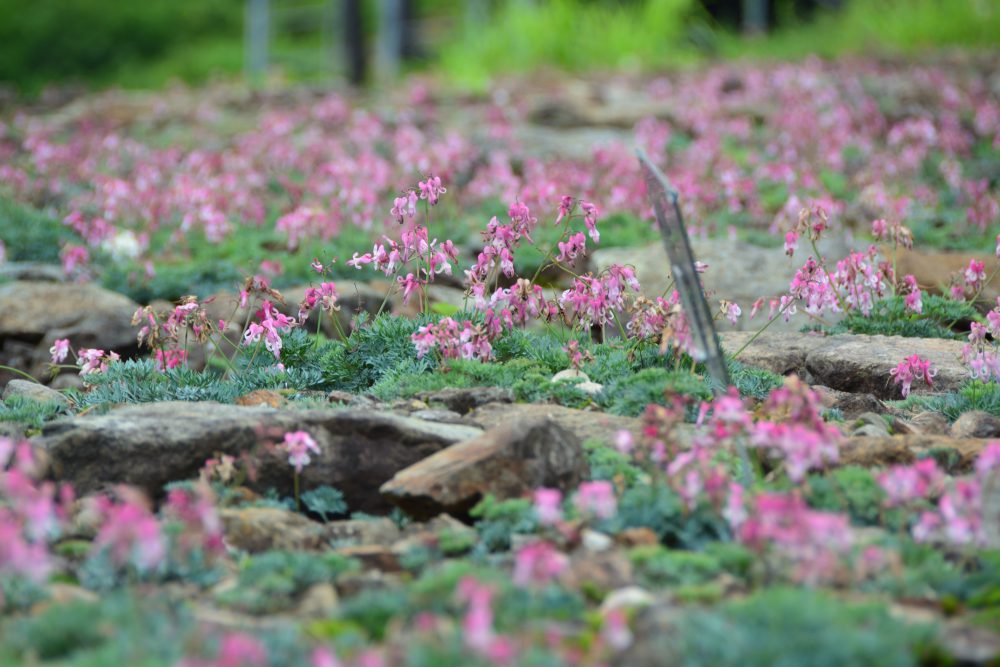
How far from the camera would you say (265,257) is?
33.2 ft

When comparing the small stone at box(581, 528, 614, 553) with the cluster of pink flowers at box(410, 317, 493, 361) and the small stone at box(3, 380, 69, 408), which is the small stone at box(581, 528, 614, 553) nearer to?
the cluster of pink flowers at box(410, 317, 493, 361)

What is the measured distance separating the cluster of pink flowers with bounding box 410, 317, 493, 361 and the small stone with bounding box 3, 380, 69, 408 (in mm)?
1777

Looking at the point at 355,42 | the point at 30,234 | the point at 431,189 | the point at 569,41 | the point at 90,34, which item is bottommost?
the point at 90,34

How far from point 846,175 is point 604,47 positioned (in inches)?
340

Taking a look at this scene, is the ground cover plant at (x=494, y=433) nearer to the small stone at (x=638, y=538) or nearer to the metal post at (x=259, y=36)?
the small stone at (x=638, y=538)

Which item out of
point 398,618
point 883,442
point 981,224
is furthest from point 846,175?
point 398,618

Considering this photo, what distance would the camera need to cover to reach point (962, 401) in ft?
20.6

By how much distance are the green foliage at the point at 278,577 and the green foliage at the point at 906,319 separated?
4.18m

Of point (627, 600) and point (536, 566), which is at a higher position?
point (536, 566)

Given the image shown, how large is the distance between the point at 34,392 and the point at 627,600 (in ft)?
12.7

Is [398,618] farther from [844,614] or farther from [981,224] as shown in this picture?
[981,224]

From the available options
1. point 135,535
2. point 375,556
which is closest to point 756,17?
point 375,556

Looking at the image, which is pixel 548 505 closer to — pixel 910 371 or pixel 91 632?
pixel 91 632

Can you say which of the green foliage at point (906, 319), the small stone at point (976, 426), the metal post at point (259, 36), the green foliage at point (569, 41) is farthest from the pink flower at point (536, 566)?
the metal post at point (259, 36)
